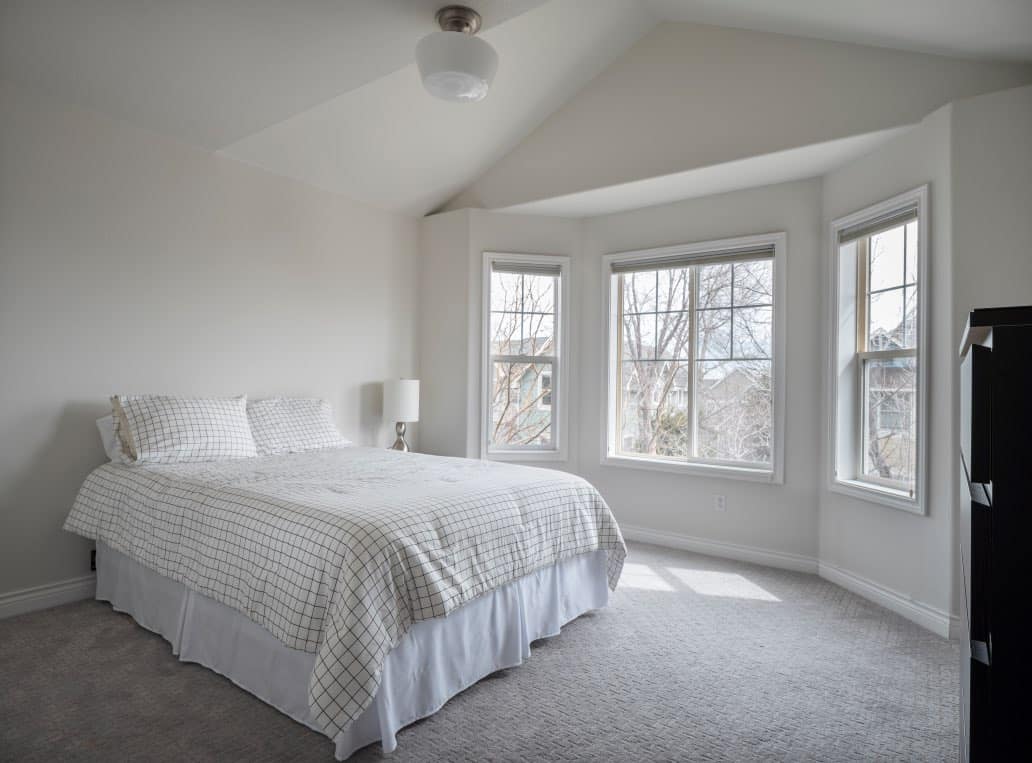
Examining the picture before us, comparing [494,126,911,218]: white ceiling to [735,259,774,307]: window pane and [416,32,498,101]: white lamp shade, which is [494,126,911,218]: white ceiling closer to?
[735,259,774,307]: window pane

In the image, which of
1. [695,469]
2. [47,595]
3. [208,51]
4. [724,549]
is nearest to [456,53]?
[208,51]

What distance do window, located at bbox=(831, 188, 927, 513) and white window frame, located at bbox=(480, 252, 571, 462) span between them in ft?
6.11

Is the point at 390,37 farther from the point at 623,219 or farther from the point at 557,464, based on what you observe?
the point at 557,464

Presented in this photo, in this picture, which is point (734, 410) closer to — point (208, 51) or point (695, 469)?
point (695, 469)

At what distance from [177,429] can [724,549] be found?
3366mm

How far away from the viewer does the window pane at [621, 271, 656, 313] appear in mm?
4500

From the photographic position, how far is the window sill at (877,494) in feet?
9.91

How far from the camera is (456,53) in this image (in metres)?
2.42

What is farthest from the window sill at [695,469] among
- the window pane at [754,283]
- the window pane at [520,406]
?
the window pane at [754,283]

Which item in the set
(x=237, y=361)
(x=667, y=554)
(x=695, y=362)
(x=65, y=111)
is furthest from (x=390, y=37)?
(x=667, y=554)

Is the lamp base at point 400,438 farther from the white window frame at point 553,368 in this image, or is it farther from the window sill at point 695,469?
the window sill at point 695,469

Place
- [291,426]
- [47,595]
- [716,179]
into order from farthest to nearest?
[716,179]
[291,426]
[47,595]

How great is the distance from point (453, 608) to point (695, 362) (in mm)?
2850

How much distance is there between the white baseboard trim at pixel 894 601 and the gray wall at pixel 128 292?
335cm
